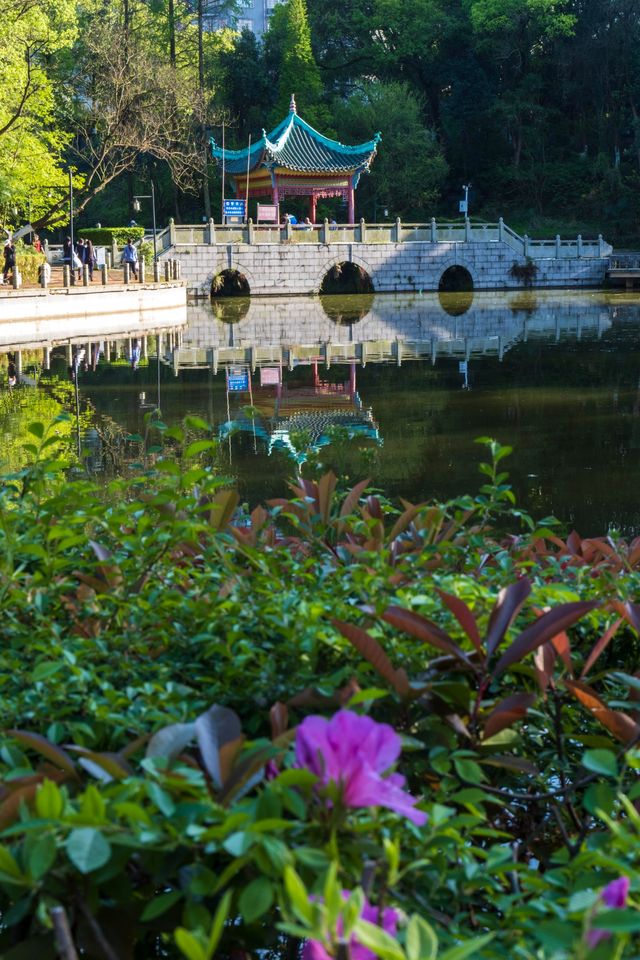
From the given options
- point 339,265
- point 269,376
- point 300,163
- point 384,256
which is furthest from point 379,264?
point 269,376

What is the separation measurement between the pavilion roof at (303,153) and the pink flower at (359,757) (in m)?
36.3

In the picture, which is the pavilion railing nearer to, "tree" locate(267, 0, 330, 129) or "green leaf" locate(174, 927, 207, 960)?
"tree" locate(267, 0, 330, 129)

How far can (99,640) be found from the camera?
5.77 feet

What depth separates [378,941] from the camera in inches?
31.9

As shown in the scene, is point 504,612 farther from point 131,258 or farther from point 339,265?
point 339,265

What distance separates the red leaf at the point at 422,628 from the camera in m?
1.56

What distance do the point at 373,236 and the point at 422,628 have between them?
36079mm

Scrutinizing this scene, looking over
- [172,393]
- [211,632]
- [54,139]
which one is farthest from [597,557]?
[54,139]

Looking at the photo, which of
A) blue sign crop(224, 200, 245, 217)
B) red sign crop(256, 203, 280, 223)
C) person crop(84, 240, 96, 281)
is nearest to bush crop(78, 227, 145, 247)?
blue sign crop(224, 200, 245, 217)

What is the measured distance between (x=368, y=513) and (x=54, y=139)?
88.3ft

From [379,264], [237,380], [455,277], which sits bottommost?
[237,380]

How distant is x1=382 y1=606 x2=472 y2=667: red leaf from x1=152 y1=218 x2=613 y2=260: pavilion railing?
3319 centimetres

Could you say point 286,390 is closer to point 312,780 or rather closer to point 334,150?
point 312,780

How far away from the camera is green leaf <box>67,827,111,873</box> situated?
39.6 inches
